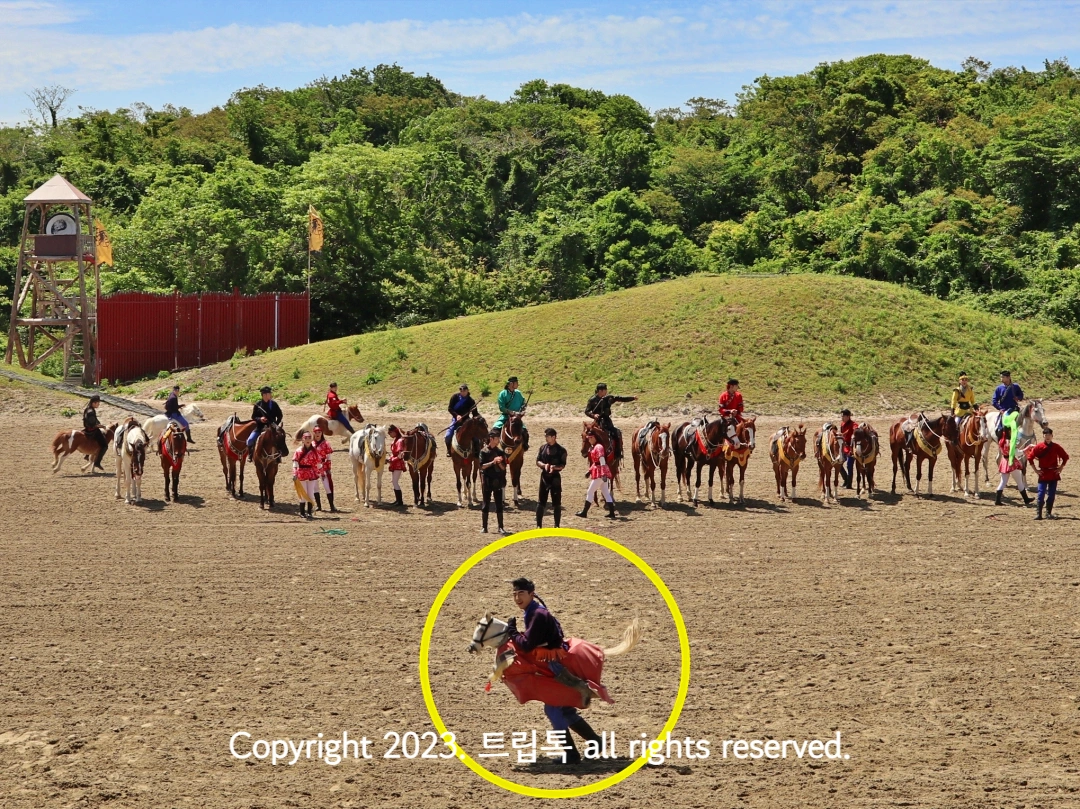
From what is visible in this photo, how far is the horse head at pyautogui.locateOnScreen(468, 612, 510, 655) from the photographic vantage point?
27.4 ft

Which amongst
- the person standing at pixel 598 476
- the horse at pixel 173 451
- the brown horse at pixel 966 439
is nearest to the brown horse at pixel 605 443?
the person standing at pixel 598 476

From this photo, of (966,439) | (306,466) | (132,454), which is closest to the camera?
(306,466)

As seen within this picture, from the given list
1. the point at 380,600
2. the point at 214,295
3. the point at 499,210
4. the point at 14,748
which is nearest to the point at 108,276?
the point at 214,295

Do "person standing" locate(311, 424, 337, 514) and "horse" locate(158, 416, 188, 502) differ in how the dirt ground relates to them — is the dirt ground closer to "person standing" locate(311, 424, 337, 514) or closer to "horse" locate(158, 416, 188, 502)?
"person standing" locate(311, 424, 337, 514)

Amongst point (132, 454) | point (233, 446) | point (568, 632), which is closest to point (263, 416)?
point (233, 446)

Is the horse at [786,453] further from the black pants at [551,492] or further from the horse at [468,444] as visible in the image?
the black pants at [551,492]

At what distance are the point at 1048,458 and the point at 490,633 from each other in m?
14.7

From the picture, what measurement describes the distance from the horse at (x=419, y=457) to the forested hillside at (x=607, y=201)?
32249mm

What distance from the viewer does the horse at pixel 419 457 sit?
880 inches

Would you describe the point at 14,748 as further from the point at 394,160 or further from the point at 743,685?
the point at 394,160

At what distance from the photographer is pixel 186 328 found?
1923 inches

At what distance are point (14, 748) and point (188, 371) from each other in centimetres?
3688

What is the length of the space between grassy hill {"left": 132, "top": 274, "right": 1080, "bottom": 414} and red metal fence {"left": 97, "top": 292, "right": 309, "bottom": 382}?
2.62m

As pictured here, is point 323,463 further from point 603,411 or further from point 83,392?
point 83,392
